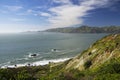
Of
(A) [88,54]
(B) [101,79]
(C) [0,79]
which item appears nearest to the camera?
(B) [101,79]

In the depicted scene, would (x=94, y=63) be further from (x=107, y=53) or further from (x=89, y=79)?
(x=89, y=79)

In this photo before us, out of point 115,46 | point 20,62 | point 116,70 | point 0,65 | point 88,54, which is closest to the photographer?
point 116,70

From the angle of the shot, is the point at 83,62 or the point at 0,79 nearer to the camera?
the point at 0,79

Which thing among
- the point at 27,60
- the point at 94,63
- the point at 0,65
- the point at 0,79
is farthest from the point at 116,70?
the point at 27,60

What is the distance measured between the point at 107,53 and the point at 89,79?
29.1m

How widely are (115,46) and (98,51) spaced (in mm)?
4806

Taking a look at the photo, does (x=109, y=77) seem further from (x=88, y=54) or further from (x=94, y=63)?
(x=88, y=54)

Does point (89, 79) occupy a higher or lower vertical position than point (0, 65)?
higher

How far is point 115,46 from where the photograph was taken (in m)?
55.6

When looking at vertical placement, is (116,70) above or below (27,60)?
above

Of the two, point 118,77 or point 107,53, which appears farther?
point 107,53

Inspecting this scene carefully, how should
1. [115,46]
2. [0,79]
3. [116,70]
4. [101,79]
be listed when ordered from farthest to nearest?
[115,46] → [116,70] → [0,79] → [101,79]

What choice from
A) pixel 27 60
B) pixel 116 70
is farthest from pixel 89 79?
pixel 27 60

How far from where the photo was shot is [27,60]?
115 m
